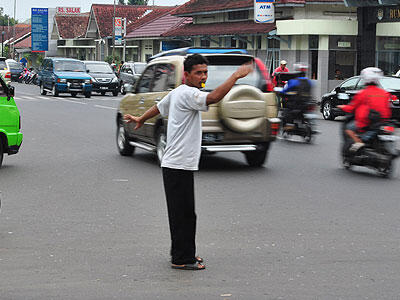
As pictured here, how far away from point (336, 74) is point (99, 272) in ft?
118

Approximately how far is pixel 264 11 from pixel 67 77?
10496mm

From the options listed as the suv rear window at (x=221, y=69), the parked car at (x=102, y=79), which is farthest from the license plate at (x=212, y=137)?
the parked car at (x=102, y=79)

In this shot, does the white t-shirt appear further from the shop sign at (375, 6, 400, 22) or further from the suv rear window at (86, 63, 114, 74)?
the suv rear window at (86, 63, 114, 74)

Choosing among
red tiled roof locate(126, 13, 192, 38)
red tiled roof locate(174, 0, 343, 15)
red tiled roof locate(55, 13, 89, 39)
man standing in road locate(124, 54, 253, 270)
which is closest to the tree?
red tiled roof locate(55, 13, 89, 39)

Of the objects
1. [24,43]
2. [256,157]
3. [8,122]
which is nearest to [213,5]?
[256,157]

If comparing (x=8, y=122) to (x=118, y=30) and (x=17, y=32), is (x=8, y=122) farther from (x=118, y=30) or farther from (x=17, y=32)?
(x=17, y=32)

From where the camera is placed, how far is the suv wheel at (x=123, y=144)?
15203mm

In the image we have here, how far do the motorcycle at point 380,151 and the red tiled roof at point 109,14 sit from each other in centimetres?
6853

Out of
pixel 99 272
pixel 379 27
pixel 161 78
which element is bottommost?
pixel 99 272

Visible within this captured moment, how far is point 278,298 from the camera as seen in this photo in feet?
18.8

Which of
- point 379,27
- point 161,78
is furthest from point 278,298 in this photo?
point 379,27

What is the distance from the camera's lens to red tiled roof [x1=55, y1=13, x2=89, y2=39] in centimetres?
9538

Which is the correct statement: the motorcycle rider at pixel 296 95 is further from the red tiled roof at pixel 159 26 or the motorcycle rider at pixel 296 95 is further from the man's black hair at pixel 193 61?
the red tiled roof at pixel 159 26

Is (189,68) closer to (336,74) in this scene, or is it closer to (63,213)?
(63,213)
